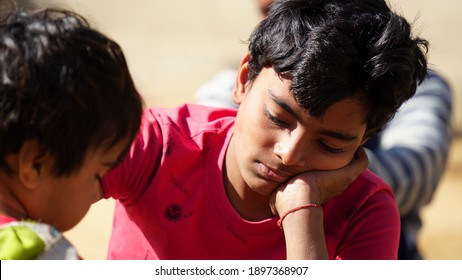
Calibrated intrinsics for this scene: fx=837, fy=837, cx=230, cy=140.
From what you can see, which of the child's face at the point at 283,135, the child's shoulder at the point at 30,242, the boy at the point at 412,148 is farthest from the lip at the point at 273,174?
the boy at the point at 412,148

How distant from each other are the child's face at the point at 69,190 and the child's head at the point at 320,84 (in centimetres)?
56

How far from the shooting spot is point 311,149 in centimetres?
273

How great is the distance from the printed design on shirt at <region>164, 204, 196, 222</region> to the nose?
47 centimetres

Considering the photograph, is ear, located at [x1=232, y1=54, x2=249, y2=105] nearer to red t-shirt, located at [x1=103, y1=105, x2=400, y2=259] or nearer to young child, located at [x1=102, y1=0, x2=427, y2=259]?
young child, located at [x1=102, y1=0, x2=427, y2=259]

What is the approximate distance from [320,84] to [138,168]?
746 millimetres

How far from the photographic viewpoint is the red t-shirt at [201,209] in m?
2.92

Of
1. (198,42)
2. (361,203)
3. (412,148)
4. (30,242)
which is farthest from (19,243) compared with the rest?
(198,42)

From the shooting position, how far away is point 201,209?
2992 millimetres

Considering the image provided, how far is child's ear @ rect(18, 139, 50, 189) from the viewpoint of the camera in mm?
2174

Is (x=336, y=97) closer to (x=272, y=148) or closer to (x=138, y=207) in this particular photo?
(x=272, y=148)

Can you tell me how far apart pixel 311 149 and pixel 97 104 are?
0.81m
